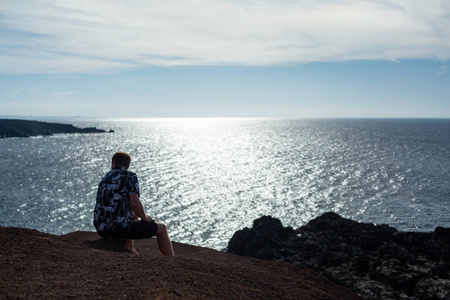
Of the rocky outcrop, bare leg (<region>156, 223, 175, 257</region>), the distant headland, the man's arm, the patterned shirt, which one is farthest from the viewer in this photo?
the distant headland

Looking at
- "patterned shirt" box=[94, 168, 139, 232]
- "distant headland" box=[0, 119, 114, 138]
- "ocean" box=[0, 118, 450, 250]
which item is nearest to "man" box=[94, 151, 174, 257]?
"patterned shirt" box=[94, 168, 139, 232]

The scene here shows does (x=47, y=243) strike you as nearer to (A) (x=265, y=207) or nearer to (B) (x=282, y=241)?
(B) (x=282, y=241)

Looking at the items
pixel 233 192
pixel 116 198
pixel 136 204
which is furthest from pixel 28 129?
pixel 136 204

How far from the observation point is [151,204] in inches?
1585

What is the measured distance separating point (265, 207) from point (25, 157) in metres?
66.1

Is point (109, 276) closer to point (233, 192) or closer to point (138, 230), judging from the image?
point (138, 230)

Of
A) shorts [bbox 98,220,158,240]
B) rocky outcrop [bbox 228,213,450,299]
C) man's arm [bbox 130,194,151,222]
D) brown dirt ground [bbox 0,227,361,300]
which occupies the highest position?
man's arm [bbox 130,194,151,222]

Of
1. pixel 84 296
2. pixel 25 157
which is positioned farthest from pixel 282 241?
pixel 25 157

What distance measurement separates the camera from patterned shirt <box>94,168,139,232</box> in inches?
300

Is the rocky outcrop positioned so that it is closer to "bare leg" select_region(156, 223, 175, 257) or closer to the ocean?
the ocean

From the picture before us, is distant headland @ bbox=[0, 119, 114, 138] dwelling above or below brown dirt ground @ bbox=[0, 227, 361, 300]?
above

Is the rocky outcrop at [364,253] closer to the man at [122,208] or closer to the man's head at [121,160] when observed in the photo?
the man at [122,208]

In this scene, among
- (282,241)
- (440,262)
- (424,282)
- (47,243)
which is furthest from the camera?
(282,241)

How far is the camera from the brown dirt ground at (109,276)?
17.9ft
